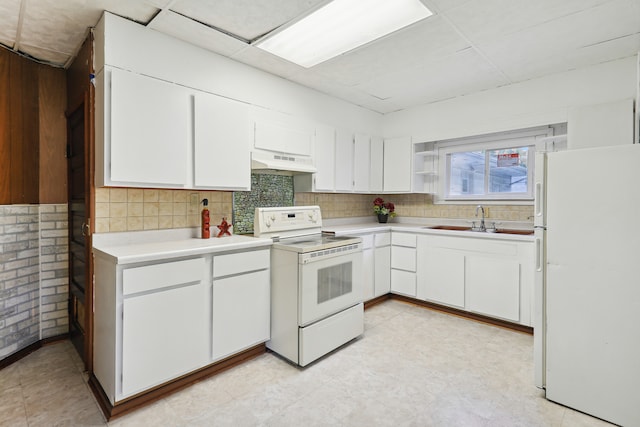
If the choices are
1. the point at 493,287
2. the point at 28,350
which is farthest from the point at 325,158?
the point at 28,350

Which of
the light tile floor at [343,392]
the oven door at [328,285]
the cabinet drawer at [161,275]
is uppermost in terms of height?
the cabinet drawer at [161,275]

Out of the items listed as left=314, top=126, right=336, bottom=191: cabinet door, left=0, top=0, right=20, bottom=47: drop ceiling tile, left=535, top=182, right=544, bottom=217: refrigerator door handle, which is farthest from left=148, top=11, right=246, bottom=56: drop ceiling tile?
left=535, top=182, right=544, bottom=217: refrigerator door handle

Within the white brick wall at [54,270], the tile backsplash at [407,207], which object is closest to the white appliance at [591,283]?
the tile backsplash at [407,207]

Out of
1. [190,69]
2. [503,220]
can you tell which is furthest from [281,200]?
[503,220]

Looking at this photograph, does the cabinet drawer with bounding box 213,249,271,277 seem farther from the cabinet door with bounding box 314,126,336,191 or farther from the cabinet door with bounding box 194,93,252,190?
Answer: the cabinet door with bounding box 314,126,336,191

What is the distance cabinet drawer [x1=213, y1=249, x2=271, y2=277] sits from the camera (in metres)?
2.26

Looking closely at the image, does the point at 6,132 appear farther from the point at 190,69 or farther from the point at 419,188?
the point at 419,188

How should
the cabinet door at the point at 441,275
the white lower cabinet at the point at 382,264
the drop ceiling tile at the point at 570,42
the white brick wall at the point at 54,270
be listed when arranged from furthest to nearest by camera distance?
the white lower cabinet at the point at 382,264 < the cabinet door at the point at 441,275 < the white brick wall at the point at 54,270 < the drop ceiling tile at the point at 570,42

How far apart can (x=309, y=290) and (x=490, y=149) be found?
2.87 meters

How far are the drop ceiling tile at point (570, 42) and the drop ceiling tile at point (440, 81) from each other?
154mm

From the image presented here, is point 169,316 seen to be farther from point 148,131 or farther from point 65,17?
point 65,17

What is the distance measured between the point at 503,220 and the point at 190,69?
3.48 metres

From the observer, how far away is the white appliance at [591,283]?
1772mm

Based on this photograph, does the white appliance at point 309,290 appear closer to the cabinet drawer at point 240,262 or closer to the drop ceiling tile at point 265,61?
the cabinet drawer at point 240,262
